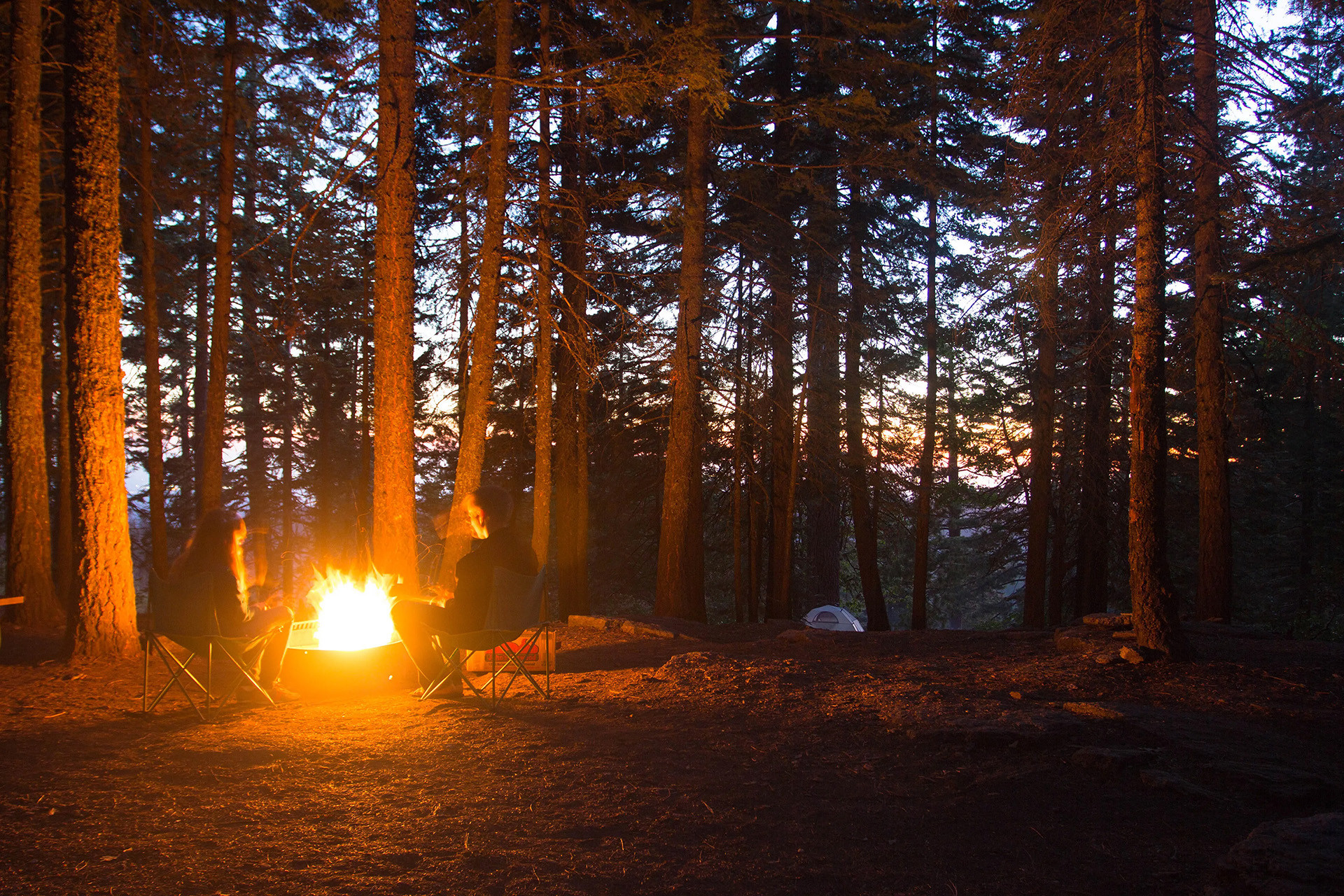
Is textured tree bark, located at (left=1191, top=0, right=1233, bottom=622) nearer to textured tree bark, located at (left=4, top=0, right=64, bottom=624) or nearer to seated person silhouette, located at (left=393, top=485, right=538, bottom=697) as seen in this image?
seated person silhouette, located at (left=393, top=485, right=538, bottom=697)

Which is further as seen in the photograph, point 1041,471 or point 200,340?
point 200,340

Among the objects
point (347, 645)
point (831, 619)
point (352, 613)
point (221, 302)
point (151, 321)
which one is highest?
point (221, 302)

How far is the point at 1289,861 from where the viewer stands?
8.16 ft

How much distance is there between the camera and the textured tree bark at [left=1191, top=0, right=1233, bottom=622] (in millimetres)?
10086

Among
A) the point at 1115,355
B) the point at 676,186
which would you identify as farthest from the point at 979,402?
the point at 676,186

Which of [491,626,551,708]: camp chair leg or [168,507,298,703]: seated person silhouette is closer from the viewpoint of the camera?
[168,507,298,703]: seated person silhouette

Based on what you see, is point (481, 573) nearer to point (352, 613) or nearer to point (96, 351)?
point (352, 613)

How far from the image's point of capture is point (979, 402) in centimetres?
1919

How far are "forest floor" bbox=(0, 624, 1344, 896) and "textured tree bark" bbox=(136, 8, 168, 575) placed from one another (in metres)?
7.76

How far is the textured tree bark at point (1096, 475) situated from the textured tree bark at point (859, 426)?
4.29 meters

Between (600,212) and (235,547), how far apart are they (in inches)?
394

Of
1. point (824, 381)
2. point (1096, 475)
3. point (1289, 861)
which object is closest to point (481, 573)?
point (1289, 861)

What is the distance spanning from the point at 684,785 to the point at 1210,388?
10.1m

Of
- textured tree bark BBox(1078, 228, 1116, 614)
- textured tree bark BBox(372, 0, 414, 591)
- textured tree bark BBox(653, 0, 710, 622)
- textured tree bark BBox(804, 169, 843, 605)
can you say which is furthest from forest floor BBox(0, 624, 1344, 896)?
textured tree bark BBox(1078, 228, 1116, 614)
